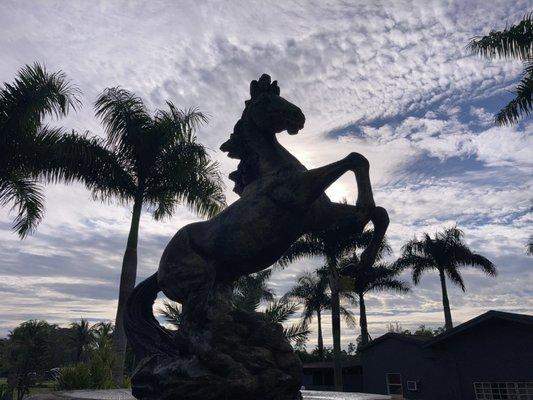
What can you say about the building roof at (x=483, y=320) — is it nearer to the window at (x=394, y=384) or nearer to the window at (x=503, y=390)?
the window at (x=503, y=390)

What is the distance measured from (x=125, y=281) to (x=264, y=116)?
360 inches

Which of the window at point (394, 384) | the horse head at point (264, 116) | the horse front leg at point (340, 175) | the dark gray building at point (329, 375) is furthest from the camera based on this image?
the dark gray building at point (329, 375)

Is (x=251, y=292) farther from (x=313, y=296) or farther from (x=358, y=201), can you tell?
(x=358, y=201)

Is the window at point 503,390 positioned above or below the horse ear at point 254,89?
below

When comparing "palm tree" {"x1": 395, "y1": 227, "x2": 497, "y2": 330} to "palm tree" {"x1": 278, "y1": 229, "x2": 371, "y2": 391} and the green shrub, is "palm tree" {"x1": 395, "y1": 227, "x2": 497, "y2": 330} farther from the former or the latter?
the green shrub

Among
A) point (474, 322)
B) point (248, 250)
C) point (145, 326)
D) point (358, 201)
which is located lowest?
point (145, 326)

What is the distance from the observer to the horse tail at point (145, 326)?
166 inches

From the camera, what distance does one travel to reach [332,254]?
21.3 metres

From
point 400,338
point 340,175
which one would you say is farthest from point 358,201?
point 400,338

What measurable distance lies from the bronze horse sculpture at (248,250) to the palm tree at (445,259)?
2682cm

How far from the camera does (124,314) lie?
4574 mm

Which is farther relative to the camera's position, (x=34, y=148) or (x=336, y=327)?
(x=336, y=327)

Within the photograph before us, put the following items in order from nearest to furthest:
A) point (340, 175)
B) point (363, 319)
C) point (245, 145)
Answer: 1. point (340, 175)
2. point (245, 145)
3. point (363, 319)

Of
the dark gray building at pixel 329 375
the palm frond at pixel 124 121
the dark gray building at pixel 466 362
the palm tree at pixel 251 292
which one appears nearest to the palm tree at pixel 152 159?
the palm frond at pixel 124 121
